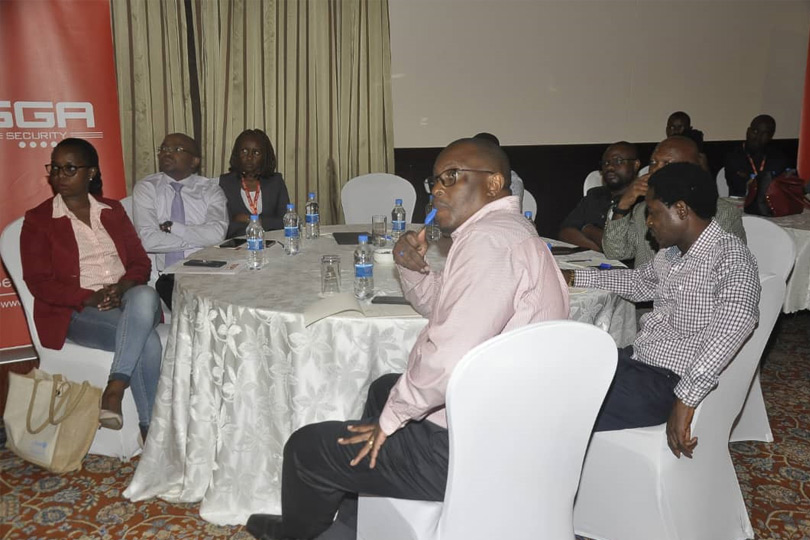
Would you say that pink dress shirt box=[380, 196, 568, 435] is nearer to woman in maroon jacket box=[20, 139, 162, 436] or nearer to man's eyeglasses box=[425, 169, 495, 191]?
man's eyeglasses box=[425, 169, 495, 191]

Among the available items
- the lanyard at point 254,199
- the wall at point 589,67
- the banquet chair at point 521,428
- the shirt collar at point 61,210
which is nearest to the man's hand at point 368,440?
the banquet chair at point 521,428

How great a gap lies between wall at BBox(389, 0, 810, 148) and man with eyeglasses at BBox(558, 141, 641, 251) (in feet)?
7.84

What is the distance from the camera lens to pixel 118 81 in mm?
4703

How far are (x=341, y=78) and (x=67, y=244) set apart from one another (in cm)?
295

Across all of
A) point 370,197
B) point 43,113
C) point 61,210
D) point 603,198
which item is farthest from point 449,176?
point 43,113

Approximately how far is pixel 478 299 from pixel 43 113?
376 centimetres

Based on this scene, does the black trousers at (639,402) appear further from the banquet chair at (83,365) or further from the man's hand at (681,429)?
the banquet chair at (83,365)

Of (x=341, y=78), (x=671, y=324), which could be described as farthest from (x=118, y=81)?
(x=671, y=324)

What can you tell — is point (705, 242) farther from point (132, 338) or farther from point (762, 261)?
point (132, 338)

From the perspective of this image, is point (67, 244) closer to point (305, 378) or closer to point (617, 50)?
point (305, 378)

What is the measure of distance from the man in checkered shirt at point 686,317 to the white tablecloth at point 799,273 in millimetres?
2198

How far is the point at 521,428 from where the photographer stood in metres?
1.53

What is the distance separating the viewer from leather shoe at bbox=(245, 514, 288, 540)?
7.71ft

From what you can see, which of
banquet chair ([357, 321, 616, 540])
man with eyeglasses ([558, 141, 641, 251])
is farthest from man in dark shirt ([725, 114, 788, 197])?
banquet chair ([357, 321, 616, 540])
